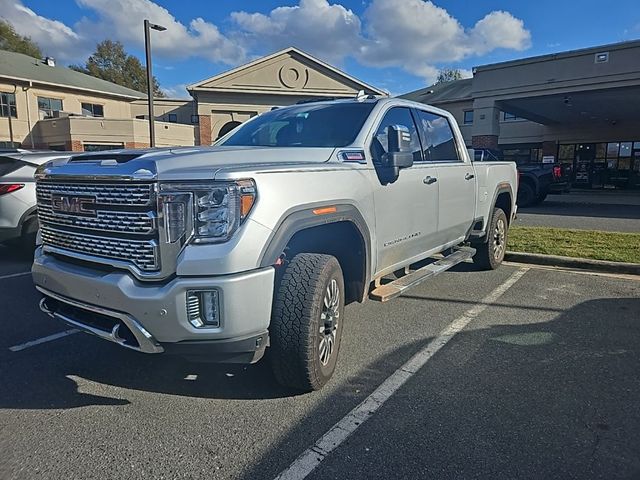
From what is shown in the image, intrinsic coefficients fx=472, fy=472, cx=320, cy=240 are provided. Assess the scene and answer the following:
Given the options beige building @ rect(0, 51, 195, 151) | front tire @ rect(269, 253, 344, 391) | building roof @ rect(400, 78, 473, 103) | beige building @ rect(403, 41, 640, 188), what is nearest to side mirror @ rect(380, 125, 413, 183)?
front tire @ rect(269, 253, 344, 391)

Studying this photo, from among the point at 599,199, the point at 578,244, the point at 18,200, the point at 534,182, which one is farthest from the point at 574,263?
the point at 599,199

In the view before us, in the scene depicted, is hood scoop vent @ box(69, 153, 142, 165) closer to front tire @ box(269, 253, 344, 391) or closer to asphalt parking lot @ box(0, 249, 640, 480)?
front tire @ box(269, 253, 344, 391)

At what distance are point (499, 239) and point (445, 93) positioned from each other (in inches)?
1217

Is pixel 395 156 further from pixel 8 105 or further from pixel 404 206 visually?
pixel 8 105

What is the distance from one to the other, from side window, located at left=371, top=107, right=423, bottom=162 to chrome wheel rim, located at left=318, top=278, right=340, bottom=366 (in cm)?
125

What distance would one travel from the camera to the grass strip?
7133mm

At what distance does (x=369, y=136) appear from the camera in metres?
3.87

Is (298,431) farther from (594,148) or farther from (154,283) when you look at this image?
(594,148)

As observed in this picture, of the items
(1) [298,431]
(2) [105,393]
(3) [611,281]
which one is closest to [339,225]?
(1) [298,431]

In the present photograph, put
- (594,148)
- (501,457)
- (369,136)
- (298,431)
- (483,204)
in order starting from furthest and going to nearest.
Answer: (594,148), (483,204), (369,136), (298,431), (501,457)

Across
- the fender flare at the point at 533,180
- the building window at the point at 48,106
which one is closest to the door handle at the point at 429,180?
the fender flare at the point at 533,180

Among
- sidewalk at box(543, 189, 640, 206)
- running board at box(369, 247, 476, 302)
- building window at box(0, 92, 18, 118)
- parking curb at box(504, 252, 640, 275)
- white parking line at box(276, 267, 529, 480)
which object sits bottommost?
white parking line at box(276, 267, 529, 480)

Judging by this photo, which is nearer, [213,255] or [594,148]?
[213,255]

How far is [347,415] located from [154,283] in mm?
1418
